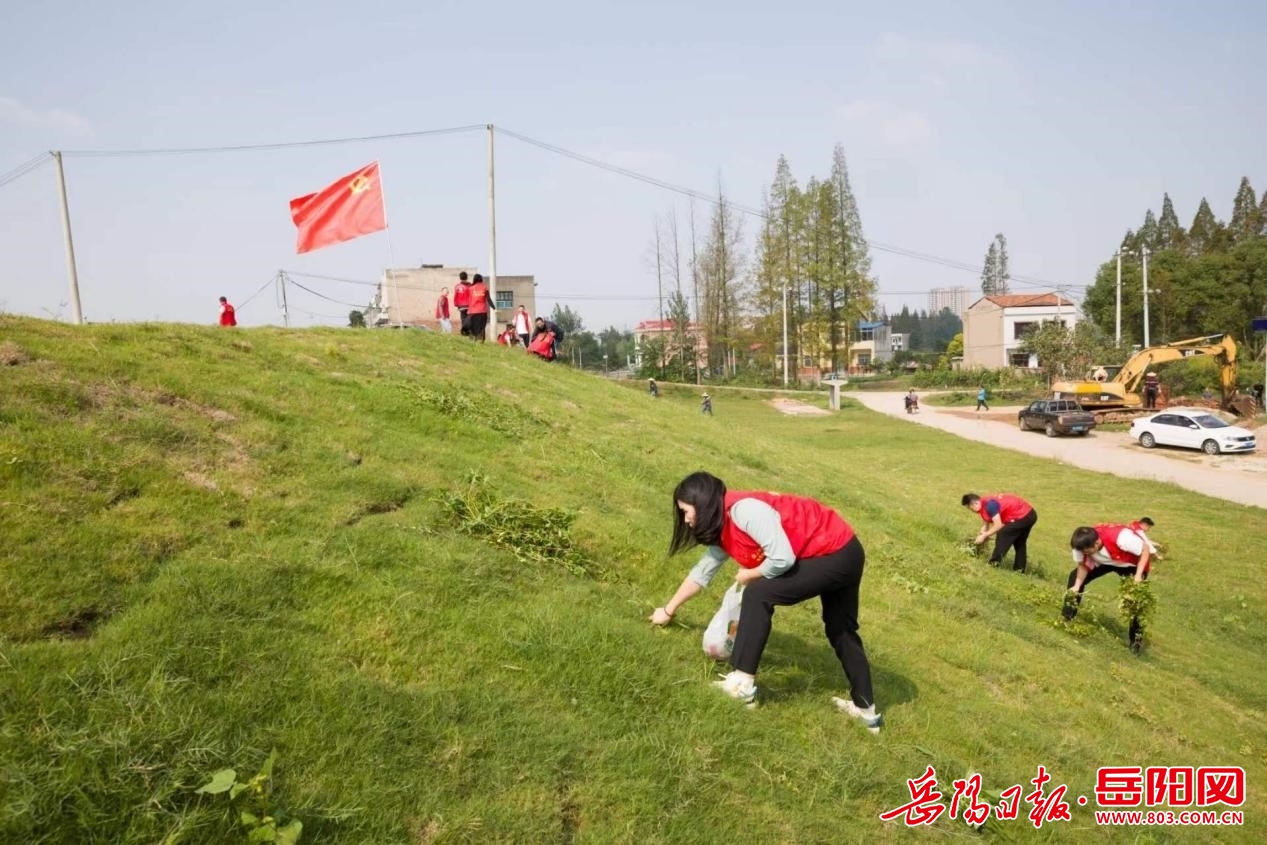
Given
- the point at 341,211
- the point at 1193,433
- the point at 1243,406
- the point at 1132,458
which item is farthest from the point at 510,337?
the point at 1243,406

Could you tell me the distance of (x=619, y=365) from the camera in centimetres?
8594

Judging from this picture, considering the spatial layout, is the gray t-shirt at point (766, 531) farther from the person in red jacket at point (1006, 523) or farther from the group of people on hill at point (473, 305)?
the group of people on hill at point (473, 305)

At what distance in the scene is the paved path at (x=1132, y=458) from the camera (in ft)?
64.1

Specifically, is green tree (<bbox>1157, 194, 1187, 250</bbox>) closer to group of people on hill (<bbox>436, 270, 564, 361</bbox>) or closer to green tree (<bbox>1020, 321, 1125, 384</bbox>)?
green tree (<bbox>1020, 321, 1125, 384</bbox>)

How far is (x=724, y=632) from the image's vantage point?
414 cm

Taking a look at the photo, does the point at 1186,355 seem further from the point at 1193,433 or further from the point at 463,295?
the point at 463,295

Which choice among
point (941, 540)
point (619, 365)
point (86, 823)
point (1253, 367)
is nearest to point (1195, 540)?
point (941, 540)

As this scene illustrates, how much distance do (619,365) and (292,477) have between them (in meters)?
81.3

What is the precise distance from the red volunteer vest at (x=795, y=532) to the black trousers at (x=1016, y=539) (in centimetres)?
684

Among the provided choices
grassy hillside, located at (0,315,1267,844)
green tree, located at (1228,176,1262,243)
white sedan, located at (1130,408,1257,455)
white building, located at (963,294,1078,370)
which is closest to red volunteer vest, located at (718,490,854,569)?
grassy hillside, located at (0,315,1267,844)

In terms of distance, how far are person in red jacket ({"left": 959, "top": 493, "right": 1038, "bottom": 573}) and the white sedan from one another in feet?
68.2

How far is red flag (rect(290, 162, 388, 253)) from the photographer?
13.2 meters

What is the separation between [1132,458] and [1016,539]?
1875 centimetres

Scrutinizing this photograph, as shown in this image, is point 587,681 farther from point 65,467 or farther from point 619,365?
point 619,365
